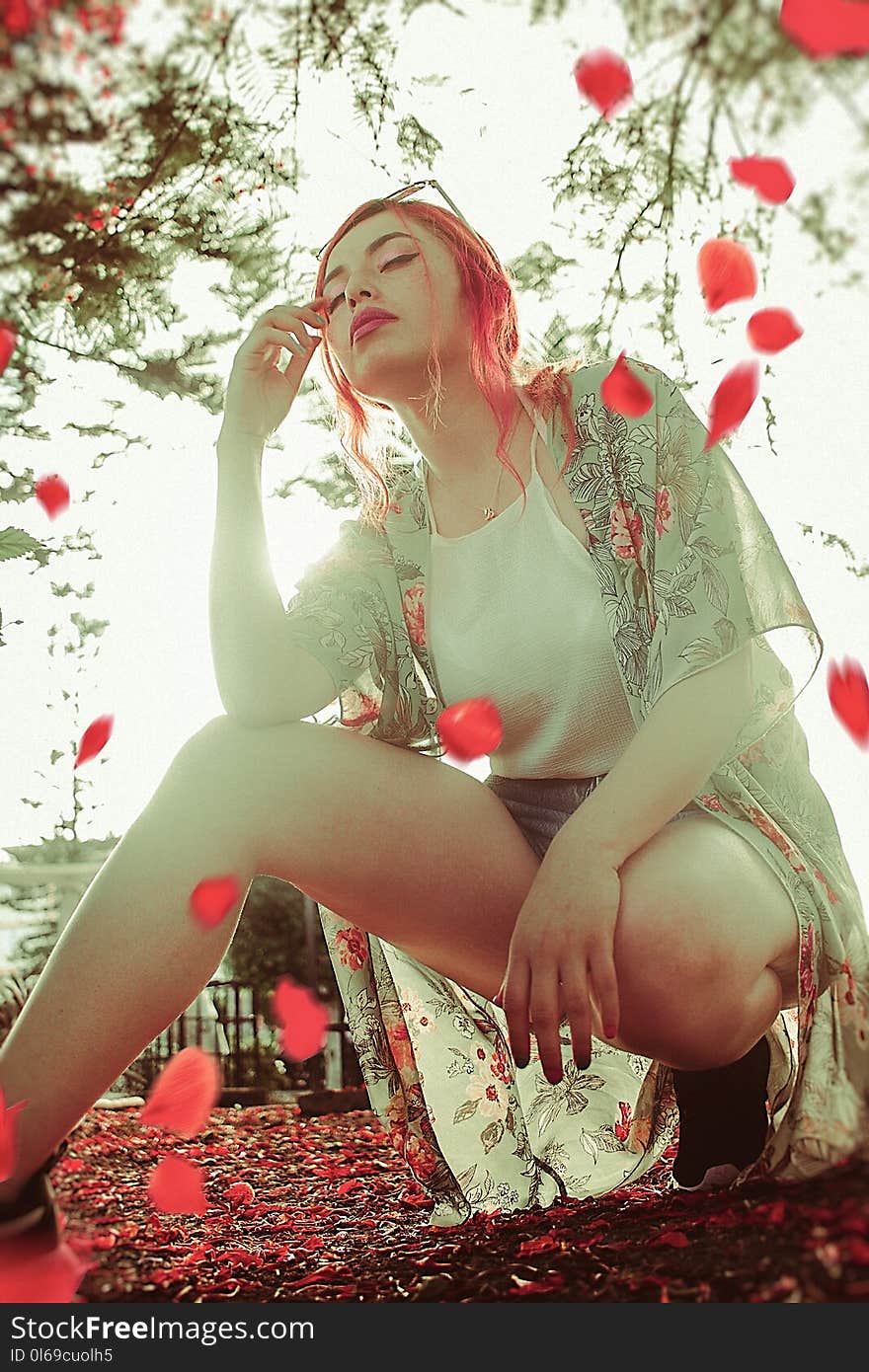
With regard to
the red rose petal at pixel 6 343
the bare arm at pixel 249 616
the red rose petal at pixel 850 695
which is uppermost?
the red rose petal at pixel 6 343

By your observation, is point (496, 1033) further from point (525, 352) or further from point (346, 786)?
point (525, 352)

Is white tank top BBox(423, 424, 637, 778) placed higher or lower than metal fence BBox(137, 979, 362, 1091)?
higher

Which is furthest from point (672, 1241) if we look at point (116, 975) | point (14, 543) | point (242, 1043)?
point (242, 1043)

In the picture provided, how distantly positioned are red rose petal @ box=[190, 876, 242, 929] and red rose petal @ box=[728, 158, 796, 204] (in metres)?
0.90

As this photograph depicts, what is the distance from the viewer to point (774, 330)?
1.28 m

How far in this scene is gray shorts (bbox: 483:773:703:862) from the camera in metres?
1.23

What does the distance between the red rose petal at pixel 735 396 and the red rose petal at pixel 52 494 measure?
3.19 ft

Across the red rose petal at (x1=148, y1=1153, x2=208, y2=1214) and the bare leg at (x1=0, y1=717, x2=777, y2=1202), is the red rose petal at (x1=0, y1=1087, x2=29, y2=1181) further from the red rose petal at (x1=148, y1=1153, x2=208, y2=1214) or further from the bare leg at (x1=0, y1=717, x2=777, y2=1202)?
the red rose petal at (x1=148, y1=1153, x2=208, y2=1214)

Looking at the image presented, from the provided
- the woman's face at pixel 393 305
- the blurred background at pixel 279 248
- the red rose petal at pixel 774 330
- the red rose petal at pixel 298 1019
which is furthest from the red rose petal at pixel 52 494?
the red rose petal at pixel 298 1019

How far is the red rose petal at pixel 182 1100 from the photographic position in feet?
7.39

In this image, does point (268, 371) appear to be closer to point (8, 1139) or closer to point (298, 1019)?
point (8, 1139)

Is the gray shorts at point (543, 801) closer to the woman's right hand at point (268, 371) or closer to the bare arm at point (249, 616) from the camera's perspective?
the bare arm at point (249, 616)

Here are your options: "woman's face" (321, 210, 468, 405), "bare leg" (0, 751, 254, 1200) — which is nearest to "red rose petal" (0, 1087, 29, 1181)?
"bare leg" (0, 751, 254, 1200)

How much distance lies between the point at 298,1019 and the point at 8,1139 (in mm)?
2825
